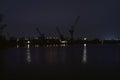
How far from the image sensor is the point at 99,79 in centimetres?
2516

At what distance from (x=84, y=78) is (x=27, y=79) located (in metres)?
5.45

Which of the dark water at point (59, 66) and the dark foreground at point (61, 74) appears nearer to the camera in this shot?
the dark foreground at point (61, 74)

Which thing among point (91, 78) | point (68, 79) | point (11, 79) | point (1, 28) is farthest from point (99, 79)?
point (1, 28)

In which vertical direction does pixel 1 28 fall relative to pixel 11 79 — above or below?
above

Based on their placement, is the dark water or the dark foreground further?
the dark water

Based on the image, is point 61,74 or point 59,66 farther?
point 59,66

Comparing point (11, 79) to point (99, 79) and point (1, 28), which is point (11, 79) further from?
point (1, 28)

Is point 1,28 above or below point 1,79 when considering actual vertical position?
above

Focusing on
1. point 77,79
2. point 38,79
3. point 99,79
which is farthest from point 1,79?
point 99,79

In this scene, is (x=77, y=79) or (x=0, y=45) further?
(x=0, y=45)

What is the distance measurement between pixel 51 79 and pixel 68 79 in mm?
1604

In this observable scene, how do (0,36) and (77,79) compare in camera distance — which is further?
(0,36)

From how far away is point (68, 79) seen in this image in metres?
25.3

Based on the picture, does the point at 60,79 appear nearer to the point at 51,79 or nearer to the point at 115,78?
the point at 51,79
